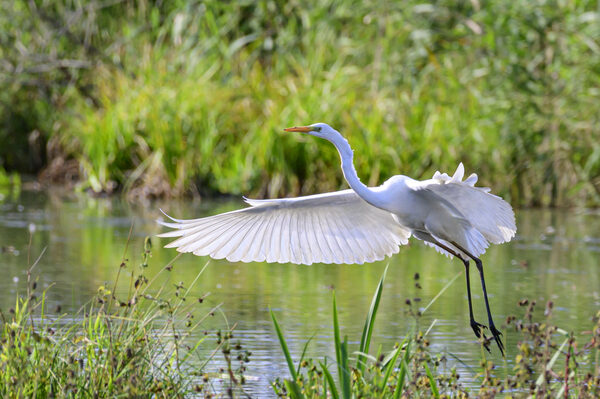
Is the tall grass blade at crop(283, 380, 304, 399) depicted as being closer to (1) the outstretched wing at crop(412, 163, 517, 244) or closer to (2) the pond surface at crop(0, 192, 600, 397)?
(2) the pond surface at crop(0, 192, 600, 397)

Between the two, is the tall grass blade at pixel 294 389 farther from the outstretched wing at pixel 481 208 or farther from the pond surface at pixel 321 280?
the outstretched wing at pixel 481 208

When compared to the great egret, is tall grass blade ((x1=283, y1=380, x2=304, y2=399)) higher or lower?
lower

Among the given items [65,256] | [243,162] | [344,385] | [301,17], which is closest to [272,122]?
[243,162]

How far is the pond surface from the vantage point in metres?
6.62

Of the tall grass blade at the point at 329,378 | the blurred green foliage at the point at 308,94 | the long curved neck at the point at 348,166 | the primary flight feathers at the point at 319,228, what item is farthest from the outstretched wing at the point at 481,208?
the blurred green foliage at the point at 308,94

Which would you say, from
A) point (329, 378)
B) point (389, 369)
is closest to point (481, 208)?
point (389, 369)

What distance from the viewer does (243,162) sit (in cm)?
1523

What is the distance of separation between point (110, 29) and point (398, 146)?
24.1 ft

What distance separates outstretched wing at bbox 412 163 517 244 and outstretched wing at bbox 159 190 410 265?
0.47 meters

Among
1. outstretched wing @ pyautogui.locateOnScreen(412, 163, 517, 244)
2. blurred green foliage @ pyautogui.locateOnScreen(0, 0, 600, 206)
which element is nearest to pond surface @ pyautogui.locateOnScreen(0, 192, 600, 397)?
outstretched wing @ pyautogui.locateOnScreen(412, 163, 517, 244)

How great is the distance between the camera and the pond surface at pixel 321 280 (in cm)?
662

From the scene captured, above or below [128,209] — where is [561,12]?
above

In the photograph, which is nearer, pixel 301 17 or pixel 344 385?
pixel 344 385

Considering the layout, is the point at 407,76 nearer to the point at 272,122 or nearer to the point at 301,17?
the point at 272,122
